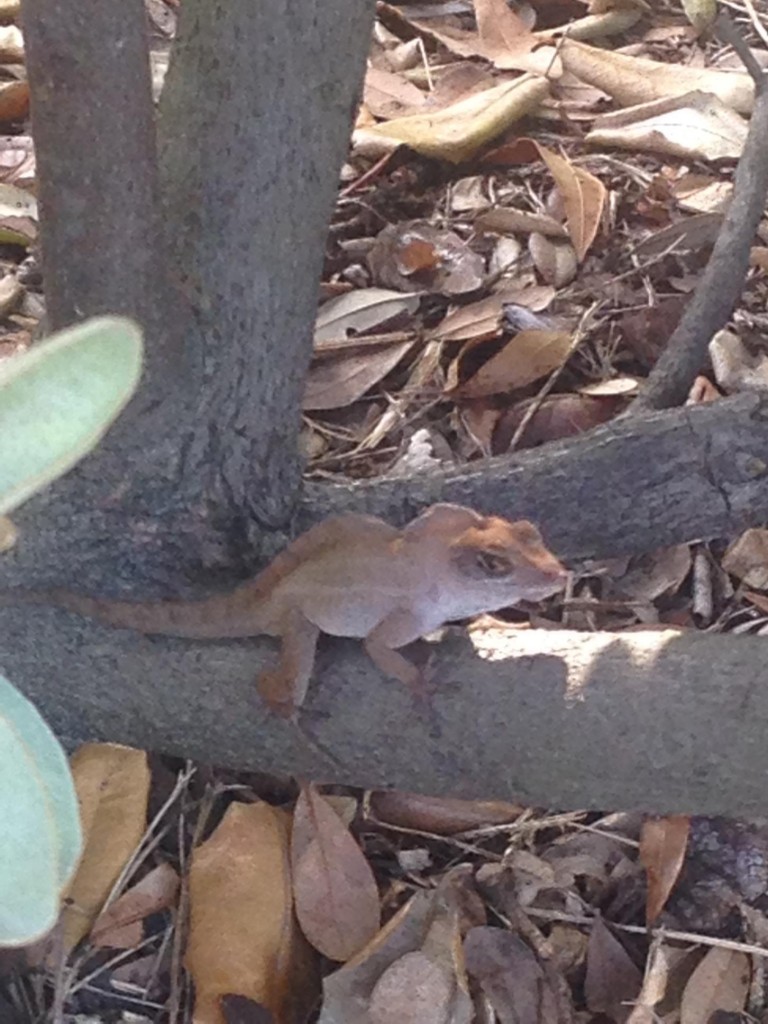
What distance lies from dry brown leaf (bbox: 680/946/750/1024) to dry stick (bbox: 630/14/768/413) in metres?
1.02

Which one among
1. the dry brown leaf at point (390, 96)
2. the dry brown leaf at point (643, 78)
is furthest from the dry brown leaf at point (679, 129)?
the dry brown leaf at point (390, 96)

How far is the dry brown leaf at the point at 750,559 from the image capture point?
8.98ft

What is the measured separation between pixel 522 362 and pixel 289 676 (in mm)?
1359

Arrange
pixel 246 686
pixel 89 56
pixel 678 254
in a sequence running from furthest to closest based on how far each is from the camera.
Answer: pixel 678 254 → pixel 246 686 → pixel 89 56

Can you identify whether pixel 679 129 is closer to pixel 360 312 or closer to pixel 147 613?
pixel 360 312

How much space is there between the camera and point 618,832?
7.85 feet

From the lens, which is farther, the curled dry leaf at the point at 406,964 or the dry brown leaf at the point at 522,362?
the dry brown leaf at the point at 522,362

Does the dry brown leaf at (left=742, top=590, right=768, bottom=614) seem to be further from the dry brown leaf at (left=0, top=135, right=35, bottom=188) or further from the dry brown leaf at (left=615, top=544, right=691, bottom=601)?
the dry brown leaf at (left=0, top=135, right=35, bottom=188)

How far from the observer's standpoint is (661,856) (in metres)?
2.29

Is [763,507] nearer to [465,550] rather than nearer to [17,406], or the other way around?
[465,550]

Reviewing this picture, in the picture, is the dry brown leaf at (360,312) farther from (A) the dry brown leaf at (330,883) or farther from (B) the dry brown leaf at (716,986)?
(B) the dry brown leaf at (716,986)

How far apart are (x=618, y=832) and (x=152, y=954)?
883mm


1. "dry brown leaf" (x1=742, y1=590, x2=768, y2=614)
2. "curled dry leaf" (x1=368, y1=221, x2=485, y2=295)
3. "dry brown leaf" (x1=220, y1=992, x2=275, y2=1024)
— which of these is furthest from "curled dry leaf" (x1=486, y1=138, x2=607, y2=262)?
"dry brown leaf" (x1=220, y1=992, x2=275, y2=1024)

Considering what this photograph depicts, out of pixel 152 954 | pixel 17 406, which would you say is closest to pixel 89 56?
pixel 17 406
